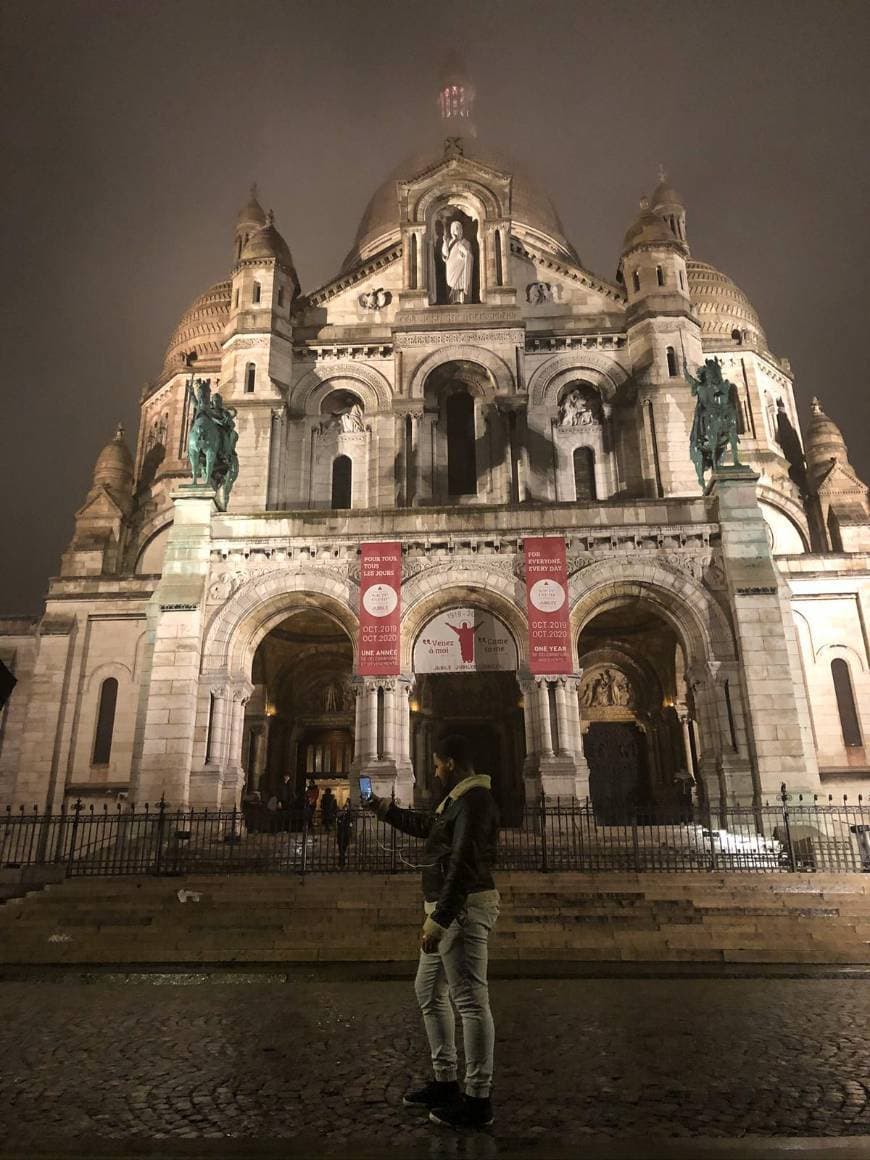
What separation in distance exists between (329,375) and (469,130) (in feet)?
154

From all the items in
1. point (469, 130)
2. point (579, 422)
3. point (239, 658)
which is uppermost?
point (469, 130)

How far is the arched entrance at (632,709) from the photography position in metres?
24.9

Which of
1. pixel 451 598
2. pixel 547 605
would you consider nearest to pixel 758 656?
pixel 547 605

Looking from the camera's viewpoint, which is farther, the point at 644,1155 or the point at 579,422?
the point at 579,422

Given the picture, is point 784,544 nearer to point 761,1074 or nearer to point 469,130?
point 761,1074

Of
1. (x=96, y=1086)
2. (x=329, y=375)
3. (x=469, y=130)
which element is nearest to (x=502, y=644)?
(x=329, y=375)

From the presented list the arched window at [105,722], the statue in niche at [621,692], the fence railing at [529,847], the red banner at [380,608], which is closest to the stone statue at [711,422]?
the statue in niche at [621,692]

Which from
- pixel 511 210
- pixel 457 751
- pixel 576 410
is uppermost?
pixel 511 210

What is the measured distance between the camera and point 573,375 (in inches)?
1170

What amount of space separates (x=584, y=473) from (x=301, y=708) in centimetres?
1340

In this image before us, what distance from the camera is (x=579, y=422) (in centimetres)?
2953

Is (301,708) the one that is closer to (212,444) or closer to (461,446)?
(212,444)

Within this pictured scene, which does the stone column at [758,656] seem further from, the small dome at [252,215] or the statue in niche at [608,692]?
the small dome at [252,215]

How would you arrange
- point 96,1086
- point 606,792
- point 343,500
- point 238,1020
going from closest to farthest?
point 96,1086 → point 238,1020 → point 606,792 → point 343,500
